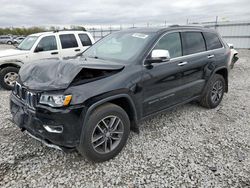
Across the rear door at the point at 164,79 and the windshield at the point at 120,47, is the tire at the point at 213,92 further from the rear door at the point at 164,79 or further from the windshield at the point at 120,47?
the windshield at the point at 120,47

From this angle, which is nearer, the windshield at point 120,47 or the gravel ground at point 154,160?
the gravel ground at point 154,160

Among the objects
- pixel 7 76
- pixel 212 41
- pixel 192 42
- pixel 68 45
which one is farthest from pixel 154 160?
pixel 68 45

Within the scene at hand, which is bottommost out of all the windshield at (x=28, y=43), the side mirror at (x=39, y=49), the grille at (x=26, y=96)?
the grille at (x=26, y=96)

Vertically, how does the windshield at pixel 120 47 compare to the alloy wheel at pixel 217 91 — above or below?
above

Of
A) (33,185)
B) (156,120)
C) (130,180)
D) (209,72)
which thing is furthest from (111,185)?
(209,72)

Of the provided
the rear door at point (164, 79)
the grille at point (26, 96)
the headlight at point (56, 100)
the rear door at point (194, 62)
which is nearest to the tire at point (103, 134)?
the headlight at point (56, 100)

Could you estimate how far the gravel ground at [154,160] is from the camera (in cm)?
237

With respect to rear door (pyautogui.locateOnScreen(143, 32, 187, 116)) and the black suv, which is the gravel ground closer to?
the black suv

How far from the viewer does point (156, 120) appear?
12.8 ft

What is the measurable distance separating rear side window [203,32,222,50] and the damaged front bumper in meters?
3.24

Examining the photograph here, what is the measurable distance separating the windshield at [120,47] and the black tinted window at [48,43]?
346cm

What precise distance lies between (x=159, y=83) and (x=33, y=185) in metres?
2.21

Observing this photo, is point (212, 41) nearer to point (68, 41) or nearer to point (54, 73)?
point (54, 73)

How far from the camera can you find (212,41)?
14.0ft
